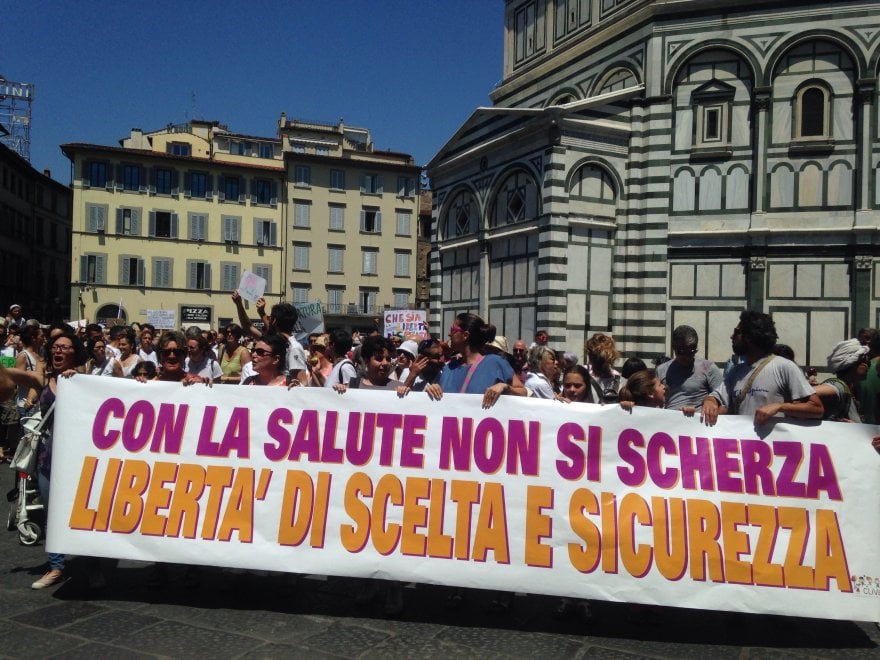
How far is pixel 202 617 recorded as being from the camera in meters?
4.71

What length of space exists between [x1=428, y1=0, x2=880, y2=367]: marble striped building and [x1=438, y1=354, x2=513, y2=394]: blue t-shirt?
13.5m

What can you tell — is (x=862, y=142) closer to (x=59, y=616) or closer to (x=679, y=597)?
(x=679, y=597)

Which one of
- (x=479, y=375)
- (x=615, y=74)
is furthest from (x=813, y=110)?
(x=479, y=375)

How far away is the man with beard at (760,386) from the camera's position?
473 cm

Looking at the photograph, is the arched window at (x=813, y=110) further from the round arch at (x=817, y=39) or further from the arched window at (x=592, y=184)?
the arched window at (x=592, y=184)

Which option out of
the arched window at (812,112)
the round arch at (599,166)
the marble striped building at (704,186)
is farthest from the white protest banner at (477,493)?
the arched window at (812,112)

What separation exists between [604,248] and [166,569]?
635 inches

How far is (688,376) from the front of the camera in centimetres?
619

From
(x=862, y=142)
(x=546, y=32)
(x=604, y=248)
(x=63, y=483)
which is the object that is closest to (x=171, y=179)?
(x=546, y=32)

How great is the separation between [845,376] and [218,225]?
161 ft

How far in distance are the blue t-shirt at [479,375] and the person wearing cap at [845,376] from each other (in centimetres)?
218

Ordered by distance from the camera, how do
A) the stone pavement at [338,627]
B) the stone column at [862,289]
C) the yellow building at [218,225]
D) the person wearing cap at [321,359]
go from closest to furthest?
the stone pavement at [338,627] → the person wearing cap at [321,359] → the stone column at [862,289] → the yellow building at [218,225]

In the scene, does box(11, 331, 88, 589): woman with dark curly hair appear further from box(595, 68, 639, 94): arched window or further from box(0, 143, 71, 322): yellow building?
box(0, 143, 71, 322): yellow building

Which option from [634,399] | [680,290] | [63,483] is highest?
[680,290]
